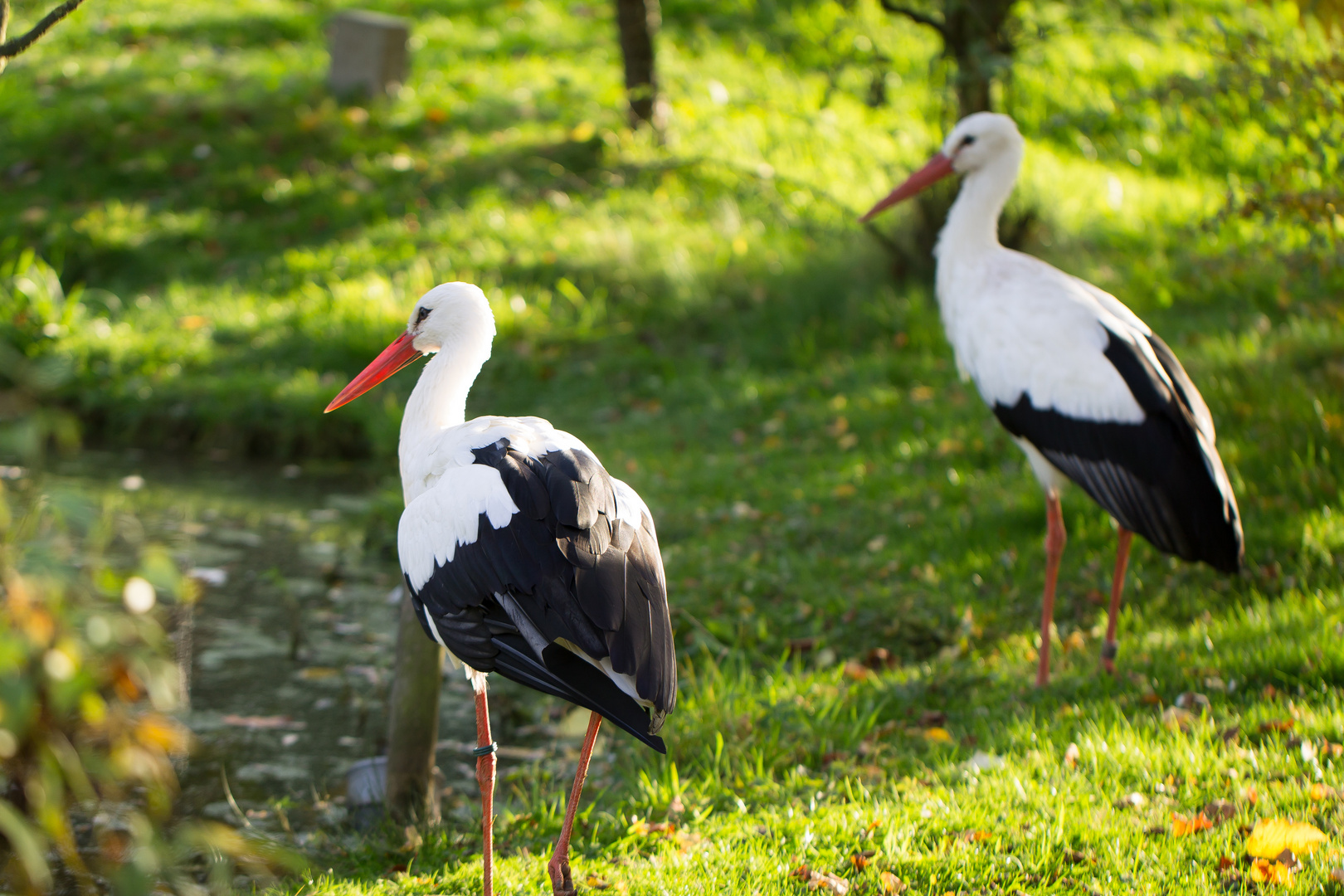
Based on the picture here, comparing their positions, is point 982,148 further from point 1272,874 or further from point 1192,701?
point 1272,874

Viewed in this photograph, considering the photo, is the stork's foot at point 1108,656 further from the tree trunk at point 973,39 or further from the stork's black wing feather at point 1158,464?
the tree trunk at point 973,39

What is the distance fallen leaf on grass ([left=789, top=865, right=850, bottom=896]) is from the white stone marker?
9.19m

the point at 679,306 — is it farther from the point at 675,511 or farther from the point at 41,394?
the point at 41,394

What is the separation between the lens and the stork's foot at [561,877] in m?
2.61

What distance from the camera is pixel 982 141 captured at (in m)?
4.85

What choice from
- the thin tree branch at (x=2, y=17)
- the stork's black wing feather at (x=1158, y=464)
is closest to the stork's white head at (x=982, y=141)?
the stork's black wing feather at (x=1158, y=464)

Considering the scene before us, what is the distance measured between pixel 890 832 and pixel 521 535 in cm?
122

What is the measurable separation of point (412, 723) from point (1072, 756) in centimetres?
184

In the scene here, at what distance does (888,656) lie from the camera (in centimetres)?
423

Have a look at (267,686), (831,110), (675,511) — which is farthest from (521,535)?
(831,110)

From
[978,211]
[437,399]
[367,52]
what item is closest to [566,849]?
[437,399]

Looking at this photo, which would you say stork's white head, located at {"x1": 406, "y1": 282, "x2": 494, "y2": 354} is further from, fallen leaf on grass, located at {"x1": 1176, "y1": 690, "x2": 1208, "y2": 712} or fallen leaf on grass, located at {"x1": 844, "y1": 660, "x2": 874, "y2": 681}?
fallen leaf on grass, located at {"x1": 1176, "y1": 690, "x2": 1208, "y2": 712}

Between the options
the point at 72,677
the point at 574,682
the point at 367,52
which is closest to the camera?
the point at 72,677

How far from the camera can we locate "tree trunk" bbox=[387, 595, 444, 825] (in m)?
3.14
